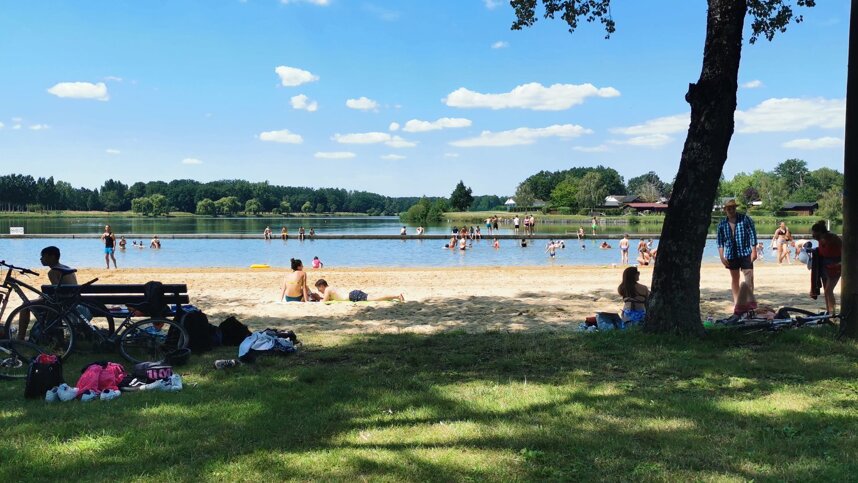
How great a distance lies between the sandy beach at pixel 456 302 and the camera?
945 cm

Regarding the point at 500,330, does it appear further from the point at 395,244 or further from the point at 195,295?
→ the point at 395,244

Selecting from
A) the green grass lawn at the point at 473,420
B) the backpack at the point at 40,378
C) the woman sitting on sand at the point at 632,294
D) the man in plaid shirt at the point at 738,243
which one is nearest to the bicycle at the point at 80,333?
the green grass lawn at the point at 473,420

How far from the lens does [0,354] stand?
237 inches

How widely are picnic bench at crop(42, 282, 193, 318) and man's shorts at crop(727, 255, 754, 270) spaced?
23.6 ft

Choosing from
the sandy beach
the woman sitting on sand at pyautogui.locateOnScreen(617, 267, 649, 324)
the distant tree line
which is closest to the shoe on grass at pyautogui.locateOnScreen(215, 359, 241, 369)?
the sandy beach

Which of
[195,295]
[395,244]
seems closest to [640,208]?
[395,244]

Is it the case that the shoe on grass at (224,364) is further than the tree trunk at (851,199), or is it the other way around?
the tree trunk at (851,199)

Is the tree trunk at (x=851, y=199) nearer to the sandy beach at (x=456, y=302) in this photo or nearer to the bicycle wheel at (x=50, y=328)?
the sandy beach at (x=456, y=302)

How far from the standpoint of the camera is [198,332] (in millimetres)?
6703

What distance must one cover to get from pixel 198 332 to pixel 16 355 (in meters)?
1.65

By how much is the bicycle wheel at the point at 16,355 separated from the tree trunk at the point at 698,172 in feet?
21.0

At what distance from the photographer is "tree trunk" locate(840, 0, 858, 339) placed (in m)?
6.38

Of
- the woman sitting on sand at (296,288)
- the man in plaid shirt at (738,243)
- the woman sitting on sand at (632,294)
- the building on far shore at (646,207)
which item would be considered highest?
the building on far shore at (646,207)

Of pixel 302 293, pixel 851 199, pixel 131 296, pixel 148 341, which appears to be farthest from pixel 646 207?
pixel 148 341
